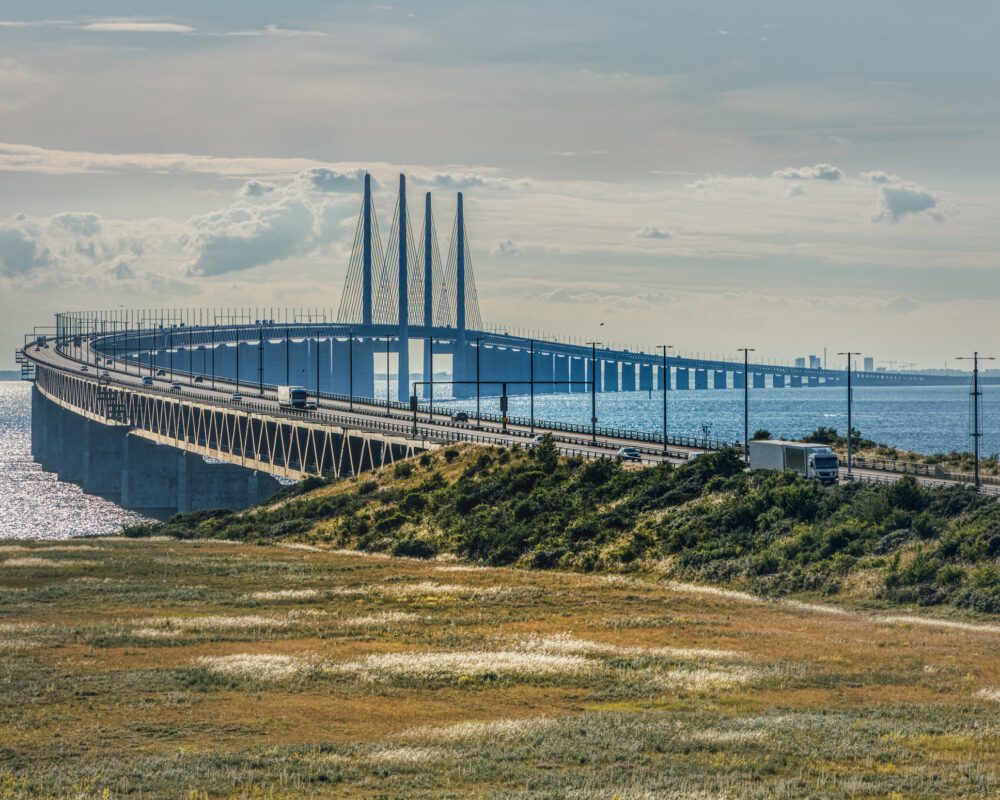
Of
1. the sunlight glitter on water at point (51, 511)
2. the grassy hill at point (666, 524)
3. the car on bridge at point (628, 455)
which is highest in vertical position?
the car on bridge at point (628, 455)

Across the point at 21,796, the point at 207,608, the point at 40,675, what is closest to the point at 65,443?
the point at 207,608

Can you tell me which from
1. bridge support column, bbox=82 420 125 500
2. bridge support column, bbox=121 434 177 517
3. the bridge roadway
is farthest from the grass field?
bridge support column, bbox=82 420 125 500

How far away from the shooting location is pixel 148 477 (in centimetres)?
16388

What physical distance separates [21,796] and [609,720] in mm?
14034

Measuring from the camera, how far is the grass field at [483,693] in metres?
31.0

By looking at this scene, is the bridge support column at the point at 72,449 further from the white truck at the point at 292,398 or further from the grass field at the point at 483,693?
the grass field at the point at 483,693

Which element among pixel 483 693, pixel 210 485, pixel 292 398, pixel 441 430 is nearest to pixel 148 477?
pixel 210 485

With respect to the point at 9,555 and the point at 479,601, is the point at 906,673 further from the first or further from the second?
the point at 9,555

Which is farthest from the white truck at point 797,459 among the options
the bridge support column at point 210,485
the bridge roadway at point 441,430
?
the bridge support column at point 210,485

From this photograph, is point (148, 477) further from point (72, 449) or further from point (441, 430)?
point (441, 430)

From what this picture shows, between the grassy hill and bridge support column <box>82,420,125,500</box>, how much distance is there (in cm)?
7255

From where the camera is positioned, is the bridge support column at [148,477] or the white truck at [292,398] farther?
the bridge support column at [148,477]

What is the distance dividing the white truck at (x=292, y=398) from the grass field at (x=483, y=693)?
87.0m

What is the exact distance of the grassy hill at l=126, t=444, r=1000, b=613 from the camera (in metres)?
61.7
